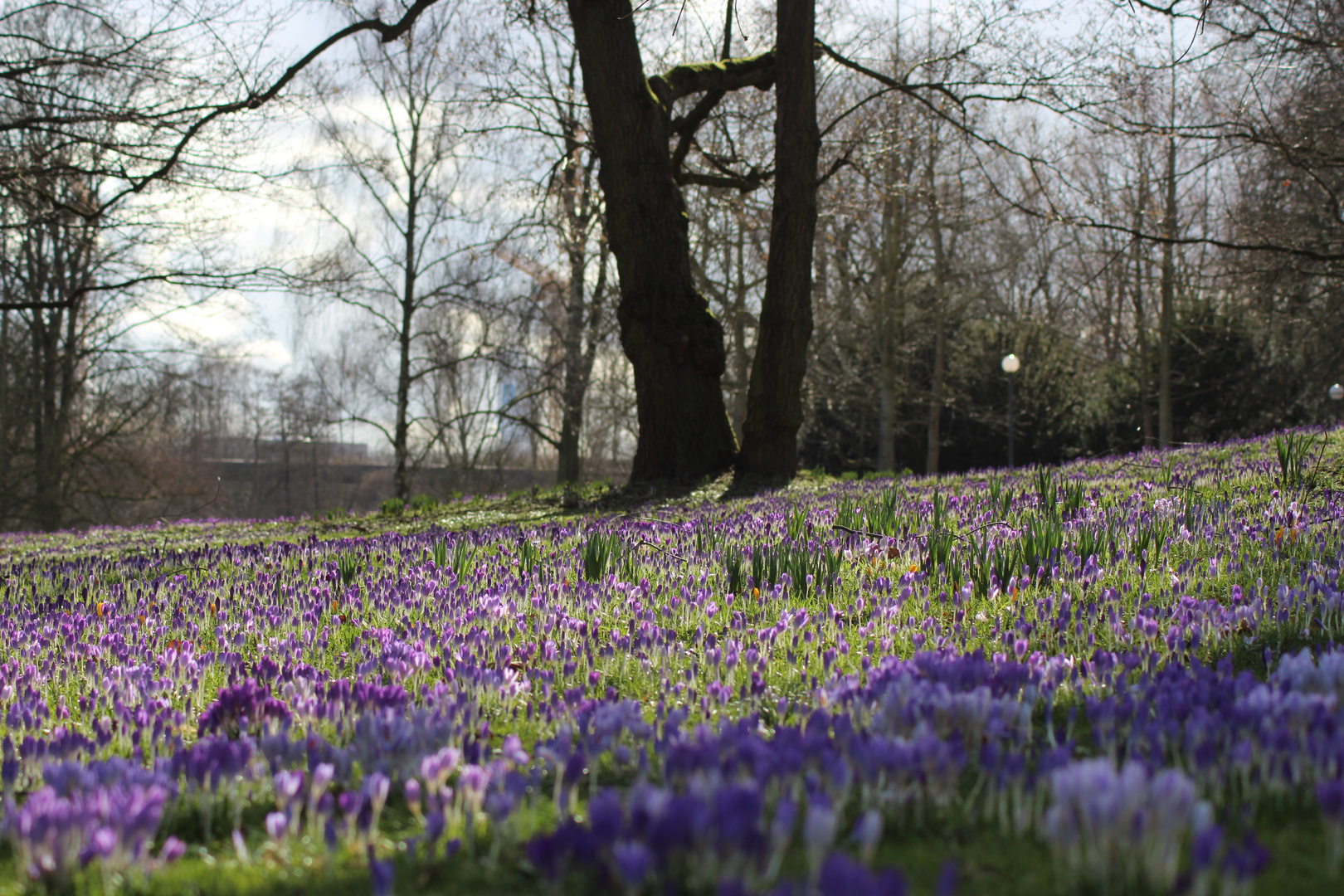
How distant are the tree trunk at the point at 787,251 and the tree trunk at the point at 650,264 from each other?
63 cm

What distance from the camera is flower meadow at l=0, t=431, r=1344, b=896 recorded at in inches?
51.4

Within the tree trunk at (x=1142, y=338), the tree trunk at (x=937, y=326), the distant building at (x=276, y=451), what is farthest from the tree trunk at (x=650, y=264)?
the distant building at (x=276, y=451)

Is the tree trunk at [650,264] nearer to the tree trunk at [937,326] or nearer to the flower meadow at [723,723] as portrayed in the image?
the flower meadow at [723,723]

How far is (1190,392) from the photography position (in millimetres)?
31047

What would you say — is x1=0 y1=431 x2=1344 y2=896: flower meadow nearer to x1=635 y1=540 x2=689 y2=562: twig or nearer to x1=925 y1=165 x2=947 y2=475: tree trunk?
x1=635 y1=540 x2=689 y2=562: twig

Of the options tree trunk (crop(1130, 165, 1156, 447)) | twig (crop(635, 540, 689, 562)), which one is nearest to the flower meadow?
twig (crop(635, 540, 689, 562))

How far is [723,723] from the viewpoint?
1799mm

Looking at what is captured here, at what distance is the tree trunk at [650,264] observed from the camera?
11.4 meters

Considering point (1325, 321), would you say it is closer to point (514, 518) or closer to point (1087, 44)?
point (1087, 44)

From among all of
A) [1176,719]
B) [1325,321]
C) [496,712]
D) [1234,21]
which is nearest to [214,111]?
[496,712]

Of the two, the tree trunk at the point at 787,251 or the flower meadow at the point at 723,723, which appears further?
the tree trunk at the point at 787,251

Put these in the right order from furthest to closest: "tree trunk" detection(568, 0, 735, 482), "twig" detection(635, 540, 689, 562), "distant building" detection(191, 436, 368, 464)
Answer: "distant building" detection(191, 436, 368, 464) → "tree trunk" detection(568, 0, 735, 482) → "twig" detection(635, 540, 689, 562)

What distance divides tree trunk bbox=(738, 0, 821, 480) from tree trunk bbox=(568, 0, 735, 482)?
63 cm

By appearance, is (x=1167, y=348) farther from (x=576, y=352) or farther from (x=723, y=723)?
(x=723, y=723)
